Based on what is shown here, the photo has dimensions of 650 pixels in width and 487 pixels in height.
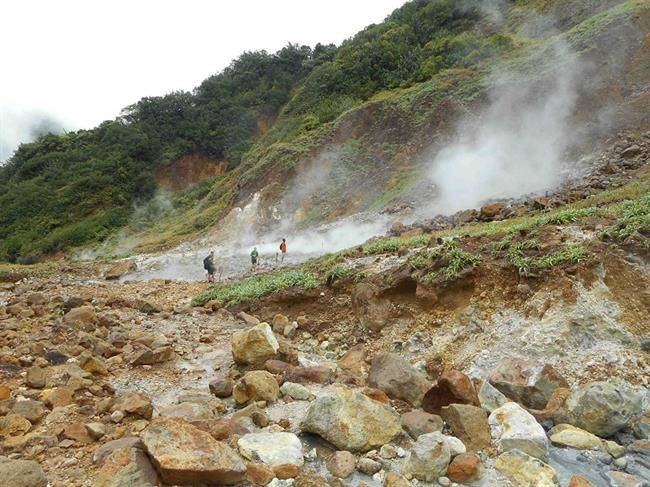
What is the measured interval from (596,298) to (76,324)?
8.47 metres

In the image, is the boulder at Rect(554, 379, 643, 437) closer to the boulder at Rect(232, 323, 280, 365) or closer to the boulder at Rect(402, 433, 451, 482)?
the boulder at Rect(402, 433, 451, 482)

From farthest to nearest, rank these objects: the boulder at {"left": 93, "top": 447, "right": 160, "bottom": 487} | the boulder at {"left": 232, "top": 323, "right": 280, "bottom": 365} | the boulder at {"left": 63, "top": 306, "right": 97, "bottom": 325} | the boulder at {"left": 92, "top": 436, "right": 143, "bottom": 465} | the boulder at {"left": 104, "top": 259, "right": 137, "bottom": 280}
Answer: the boulder at {"left": 104, "top": 259, "right": 137, "bottom": 280} < the boulder at {"left": 63, "top": 306, "right": 97, "bottom": 325} < the boulder at {"left": 232, "top": 323, "right": 280, "bottom": 365} < the boulder at {"left": 92, "top": 436, "right": 143, "bottom": 465} < the boulder at {"left": 93, "top": 447, "right": 160, "bottom": 487}

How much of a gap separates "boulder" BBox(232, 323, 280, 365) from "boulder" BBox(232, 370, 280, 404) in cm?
100

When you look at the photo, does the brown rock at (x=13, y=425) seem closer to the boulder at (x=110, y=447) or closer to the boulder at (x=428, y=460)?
the boulder at (x=110, y=447)

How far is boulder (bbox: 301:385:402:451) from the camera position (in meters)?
4.19

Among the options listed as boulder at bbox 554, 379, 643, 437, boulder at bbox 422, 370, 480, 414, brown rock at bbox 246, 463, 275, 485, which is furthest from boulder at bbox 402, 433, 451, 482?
boulder at bbox 554, 379, 643, 437

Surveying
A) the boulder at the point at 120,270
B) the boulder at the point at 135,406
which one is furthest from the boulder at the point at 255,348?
the boulder at the point at 120,270

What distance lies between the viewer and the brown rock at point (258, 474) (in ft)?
11.4

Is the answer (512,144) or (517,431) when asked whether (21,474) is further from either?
(512,144)

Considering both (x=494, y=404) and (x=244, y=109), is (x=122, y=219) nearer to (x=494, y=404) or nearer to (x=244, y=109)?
(x=244, y=109)

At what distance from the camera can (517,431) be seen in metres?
4.57

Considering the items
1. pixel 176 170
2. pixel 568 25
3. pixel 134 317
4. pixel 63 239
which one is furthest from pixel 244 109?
pixel 134 317

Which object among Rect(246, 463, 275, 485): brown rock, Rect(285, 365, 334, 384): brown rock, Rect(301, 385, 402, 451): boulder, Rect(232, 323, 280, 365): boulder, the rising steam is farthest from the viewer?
the rising steam

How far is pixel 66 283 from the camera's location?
18719mm
